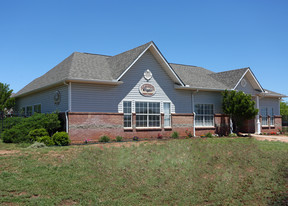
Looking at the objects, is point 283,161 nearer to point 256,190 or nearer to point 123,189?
point 256,190

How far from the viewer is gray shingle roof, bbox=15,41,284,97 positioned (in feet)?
63.0

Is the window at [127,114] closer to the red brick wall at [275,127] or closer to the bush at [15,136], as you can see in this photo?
the bush at [15,136]

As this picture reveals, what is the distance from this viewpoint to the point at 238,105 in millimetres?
23484

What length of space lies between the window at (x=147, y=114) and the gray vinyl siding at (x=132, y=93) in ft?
1.41

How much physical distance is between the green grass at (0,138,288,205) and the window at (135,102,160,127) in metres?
6.84

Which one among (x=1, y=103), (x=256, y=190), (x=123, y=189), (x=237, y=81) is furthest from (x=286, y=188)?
(x=1, y=103)

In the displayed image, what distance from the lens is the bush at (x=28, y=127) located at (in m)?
16.9

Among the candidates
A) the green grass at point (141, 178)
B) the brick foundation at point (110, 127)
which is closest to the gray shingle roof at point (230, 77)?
the brick foundation at point (110, 127)

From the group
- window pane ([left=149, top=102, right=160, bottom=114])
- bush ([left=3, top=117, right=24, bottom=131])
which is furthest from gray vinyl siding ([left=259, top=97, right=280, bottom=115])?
bush ([left=3, top=117, right=24, bottom=131])

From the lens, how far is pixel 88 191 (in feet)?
27.8

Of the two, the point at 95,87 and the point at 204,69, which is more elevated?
the point at 204,69

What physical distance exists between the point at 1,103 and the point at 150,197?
78.8 ft

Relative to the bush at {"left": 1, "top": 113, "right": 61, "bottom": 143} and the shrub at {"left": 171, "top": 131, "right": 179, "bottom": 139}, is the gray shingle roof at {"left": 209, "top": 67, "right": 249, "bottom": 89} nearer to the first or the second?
the shrub at {"left": 171, "top": 131, "right": 179, "bottom": 139}

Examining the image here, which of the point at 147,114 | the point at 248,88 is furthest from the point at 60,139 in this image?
the point at 248,88
